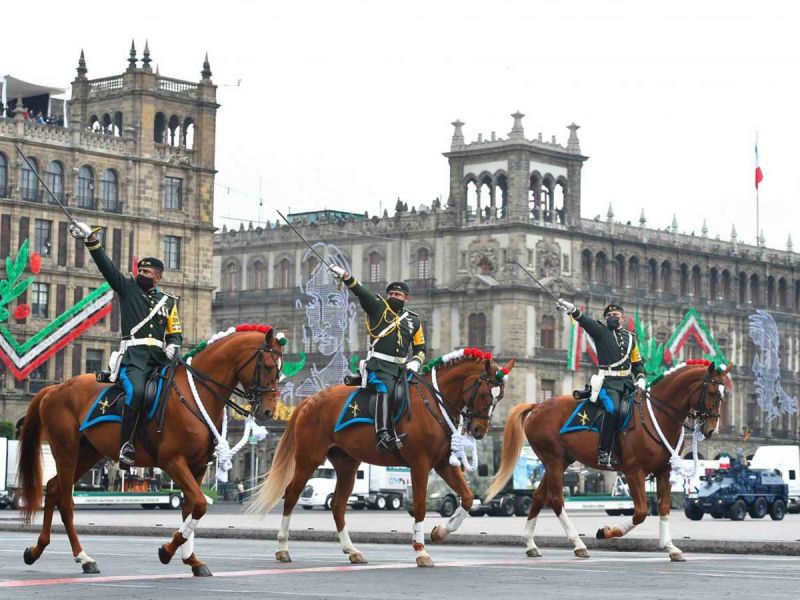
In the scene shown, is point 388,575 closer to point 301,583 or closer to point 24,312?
point 301,583

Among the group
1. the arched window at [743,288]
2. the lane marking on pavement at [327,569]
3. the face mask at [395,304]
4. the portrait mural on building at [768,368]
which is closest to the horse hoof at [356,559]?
the lane marking on pavement at [327,569]

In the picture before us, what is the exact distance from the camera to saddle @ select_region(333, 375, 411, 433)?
21.5 metres

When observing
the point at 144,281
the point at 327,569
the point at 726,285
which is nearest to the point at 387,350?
the point at 327,569

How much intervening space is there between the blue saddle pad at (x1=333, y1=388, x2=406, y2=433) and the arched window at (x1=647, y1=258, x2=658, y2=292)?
98970 mm

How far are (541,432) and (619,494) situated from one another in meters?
42.5

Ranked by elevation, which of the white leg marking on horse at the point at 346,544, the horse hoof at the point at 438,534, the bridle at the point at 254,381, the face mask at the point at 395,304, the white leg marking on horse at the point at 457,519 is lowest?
the white leg marking on horse at the point at 346,544

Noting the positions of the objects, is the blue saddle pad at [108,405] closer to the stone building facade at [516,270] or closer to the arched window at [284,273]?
the stone building facade at [516,270]

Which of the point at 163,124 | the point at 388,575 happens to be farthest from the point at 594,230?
the point at 388,575

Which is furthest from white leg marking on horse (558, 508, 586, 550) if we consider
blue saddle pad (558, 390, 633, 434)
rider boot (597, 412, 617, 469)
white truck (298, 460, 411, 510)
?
white truck (298, 460, 411, 510)

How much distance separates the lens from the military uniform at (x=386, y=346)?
2156 centimetres

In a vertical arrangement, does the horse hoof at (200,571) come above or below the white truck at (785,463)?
below

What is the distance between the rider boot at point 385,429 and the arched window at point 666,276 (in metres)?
101

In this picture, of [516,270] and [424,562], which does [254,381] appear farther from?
[516,270]

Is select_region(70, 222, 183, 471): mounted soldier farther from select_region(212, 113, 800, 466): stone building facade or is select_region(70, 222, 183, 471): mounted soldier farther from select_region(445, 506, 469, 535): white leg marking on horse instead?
select_region(212, 113, 800, 466): stone building facade
